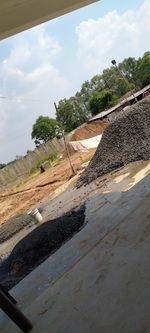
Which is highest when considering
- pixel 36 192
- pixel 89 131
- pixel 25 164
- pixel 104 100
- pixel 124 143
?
pixel 104 100

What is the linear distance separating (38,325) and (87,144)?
63.2 ft

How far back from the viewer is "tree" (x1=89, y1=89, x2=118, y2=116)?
4706 centimetres

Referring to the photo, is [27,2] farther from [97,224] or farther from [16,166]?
[16,166]

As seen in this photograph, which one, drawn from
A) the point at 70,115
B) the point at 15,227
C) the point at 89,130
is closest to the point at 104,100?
the point at 70,115

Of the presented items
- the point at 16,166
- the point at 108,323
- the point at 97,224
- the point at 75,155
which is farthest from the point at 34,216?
the point at 16,166

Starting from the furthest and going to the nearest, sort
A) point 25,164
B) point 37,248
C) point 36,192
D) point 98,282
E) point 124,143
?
point 25,164
point 36,192
point 124,143
point 37,248
point 98,282

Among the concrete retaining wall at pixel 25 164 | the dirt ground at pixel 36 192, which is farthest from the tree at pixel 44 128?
the dirt ground at pixel 36 192

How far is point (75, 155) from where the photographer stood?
22.1 m

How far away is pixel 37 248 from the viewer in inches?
261

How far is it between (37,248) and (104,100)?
43.2 metres

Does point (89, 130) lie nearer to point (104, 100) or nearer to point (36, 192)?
point (104, 100)

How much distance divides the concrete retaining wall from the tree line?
7.92 m

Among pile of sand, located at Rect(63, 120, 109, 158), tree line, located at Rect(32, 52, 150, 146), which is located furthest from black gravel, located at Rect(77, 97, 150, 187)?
tree line, located at Rect(32, 52, 150, 146)

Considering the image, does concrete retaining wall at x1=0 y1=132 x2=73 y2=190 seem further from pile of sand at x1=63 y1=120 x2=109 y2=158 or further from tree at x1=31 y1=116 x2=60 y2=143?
tree at x1=31 y1=116 x2=60 y2=143
